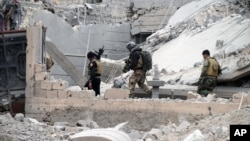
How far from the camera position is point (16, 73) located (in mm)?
12359

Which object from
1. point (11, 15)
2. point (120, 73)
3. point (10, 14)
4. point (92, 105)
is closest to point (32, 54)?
point (92, 105)

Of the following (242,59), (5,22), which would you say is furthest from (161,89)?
(5,22)

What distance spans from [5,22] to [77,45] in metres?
4.85

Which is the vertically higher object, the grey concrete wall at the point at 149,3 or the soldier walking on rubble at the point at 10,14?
the grey concrete wall at the point at 149,3

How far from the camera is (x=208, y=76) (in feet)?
39.8

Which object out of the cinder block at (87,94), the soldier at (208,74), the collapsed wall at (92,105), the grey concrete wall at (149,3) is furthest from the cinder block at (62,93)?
the grey concrete wall at (149,3)

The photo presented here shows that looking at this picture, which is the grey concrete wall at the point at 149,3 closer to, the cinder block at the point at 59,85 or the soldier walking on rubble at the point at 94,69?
the soldier walking on rubble at the point at 94,69

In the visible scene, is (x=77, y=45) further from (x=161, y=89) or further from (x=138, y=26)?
(x=161, y=89)

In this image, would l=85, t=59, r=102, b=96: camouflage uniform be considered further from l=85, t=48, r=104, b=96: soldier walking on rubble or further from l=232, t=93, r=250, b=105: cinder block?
l=232, t=93, r=250, b=105: cinder block

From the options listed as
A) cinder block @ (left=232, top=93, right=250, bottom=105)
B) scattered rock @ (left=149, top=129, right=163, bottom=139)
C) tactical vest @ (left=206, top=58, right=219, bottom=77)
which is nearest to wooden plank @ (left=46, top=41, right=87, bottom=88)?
tactical vest @ (left=206, top=58, right=219, bottom=77)

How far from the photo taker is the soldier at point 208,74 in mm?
12000

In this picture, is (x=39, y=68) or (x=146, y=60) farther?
(x=146, y=60)

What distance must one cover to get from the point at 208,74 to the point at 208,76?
0.13 feet

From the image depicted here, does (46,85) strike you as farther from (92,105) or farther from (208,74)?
(208,74)
